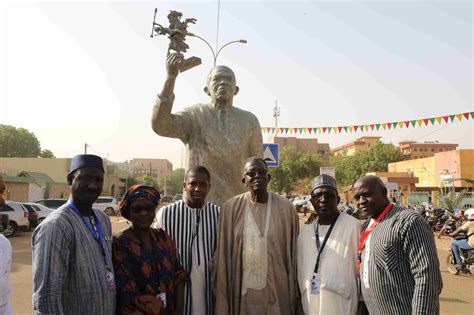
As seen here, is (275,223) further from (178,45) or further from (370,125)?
(370,125)

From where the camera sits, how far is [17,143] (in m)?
49.3

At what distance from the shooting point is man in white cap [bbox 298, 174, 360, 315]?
8.26ft

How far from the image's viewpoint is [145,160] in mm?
127625

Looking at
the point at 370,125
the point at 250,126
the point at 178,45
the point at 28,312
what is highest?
the point at 370,125

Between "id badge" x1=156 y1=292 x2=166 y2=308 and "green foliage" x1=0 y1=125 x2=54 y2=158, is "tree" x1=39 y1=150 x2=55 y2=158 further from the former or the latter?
"id badge" x1=156 y1=292 x2=166 y2=308

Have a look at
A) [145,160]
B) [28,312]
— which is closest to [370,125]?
[28,312]

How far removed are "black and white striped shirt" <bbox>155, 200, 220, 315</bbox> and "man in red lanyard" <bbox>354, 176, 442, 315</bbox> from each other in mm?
957

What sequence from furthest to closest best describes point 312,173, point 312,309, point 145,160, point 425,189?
point 145,160 → point 312,173 → point 425,189 → point 312,309

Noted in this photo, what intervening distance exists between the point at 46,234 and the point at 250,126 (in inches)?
76.0

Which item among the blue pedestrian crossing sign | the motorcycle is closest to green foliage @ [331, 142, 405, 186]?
the motorcycle

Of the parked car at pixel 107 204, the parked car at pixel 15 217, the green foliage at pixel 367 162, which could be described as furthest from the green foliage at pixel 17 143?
the parked car at pixel 15 217

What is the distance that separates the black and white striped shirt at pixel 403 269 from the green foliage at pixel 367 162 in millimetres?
39897

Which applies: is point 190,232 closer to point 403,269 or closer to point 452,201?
point 403,269

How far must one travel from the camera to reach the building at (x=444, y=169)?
25.3 metres
